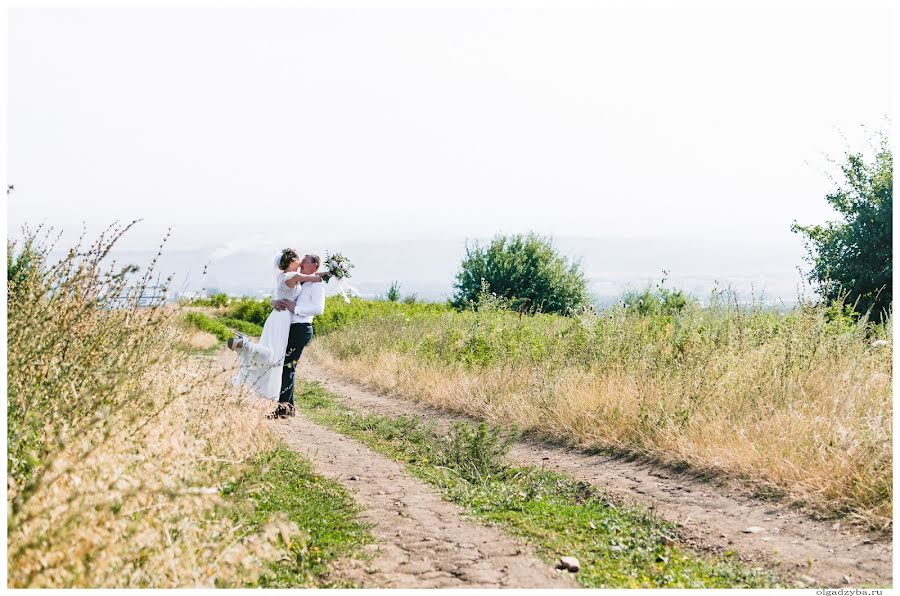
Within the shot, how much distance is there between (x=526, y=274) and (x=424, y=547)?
2835cm

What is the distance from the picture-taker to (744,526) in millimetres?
5203

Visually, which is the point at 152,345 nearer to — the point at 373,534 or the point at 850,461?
the point at 373,534

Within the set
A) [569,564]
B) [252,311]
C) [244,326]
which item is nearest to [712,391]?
[569,564]

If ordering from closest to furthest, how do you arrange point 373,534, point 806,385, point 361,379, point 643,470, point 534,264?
point 373,534 < point 643,470 < point 806,385 < point 361,379 < point 534,264

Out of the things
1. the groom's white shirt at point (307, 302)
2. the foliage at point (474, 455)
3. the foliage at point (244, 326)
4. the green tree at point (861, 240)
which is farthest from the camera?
the foliage at point (244, 326)

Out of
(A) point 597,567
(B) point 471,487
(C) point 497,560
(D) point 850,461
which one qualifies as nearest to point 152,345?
(B) point 471,487

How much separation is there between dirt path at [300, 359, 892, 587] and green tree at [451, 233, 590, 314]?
82.5 ft

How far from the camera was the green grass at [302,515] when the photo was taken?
412 cm

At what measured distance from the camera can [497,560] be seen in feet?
14.5

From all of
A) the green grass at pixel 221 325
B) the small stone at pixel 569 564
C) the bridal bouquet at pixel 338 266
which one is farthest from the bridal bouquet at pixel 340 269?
the green grass at pixel 221 325

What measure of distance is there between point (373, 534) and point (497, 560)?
2.80 ft

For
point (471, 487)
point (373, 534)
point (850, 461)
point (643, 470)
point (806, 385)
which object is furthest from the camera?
point (806, 385)

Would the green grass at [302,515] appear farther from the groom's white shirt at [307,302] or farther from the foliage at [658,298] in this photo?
the foliage at [658,298]

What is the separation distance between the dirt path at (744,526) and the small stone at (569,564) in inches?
38.5
